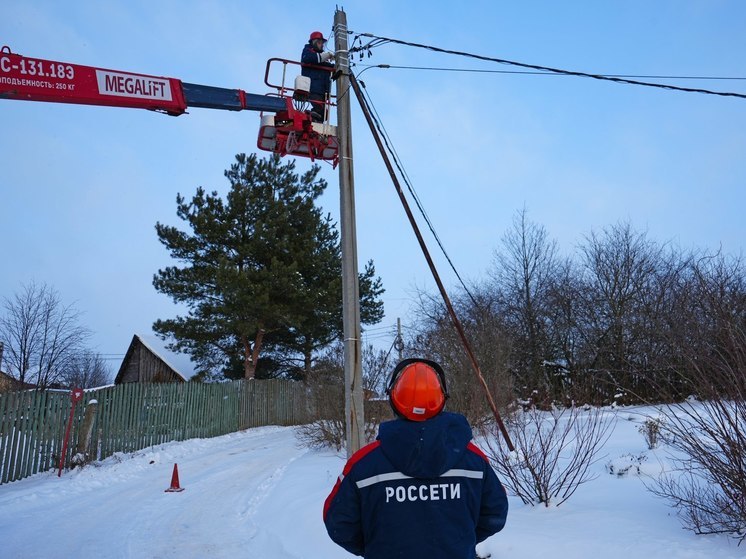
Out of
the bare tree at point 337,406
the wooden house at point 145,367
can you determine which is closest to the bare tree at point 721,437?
the bare tree at point 337,406

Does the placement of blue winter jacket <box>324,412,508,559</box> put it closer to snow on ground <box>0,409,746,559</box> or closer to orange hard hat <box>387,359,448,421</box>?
orange hard hat <box>387,359,448,421</box>

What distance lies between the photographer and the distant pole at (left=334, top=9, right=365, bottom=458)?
6.80 meters

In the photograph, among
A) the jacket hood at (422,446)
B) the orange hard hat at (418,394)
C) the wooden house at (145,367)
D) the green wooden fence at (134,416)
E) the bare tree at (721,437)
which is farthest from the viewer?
the wooden house at (145,367)

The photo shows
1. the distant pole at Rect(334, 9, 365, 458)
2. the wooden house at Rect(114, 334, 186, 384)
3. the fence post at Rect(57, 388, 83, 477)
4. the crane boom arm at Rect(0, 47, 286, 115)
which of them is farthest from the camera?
the wooden house at Rect(114, 334, 186, 384)

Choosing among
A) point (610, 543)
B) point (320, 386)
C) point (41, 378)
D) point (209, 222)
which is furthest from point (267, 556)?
point (41, 378)

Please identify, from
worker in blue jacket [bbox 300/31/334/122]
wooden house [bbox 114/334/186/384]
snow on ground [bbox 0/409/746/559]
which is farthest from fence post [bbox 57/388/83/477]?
wooden house [bbox 114/334/186/384]

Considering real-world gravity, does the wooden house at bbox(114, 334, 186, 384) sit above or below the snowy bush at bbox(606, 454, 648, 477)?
above

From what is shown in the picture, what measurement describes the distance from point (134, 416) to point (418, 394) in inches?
591

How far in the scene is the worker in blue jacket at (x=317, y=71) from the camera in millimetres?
8398

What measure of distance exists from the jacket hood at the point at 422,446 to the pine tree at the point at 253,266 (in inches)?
858

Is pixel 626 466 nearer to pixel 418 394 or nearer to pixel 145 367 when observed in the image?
pixel 418 394

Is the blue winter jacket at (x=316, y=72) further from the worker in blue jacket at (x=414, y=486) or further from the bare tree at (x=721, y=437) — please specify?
the worker in blue jacket at (x=414, y=486)

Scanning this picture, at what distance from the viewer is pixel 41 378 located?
25.5 m

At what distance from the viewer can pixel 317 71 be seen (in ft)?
28.3
